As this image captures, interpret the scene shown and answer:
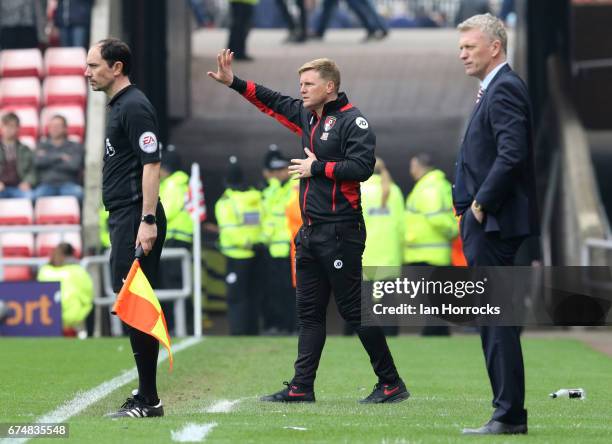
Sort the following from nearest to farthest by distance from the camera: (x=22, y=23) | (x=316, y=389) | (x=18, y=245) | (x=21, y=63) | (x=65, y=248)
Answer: (x=316, y=389)
(x=65, y=248)
(x=18, y=245)
(x=21, y=63)
(x=22, y=23)

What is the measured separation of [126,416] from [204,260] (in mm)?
11464

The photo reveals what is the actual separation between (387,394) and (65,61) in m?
14.2

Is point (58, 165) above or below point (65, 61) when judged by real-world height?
below

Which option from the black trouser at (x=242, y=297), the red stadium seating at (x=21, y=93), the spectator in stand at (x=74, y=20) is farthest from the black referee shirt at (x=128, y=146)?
the spectator in stand at (x=74, y=20)

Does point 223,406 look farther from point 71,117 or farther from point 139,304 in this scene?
point 71,117

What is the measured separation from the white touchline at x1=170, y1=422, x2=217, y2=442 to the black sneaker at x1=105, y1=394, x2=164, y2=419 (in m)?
0.50

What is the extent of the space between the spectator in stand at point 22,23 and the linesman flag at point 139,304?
48.8ft

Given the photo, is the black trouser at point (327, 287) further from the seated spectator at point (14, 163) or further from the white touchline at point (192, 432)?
the seated spectator at point (14, 163)

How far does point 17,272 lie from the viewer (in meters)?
19.8

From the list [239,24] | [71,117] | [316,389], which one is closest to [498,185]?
[316,389]

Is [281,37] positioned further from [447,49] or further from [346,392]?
[346,392]

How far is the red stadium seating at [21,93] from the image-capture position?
22.7 metres

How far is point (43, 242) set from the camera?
19.8 meters

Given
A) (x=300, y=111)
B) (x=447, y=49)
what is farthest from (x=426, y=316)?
(x=447, y=49)
